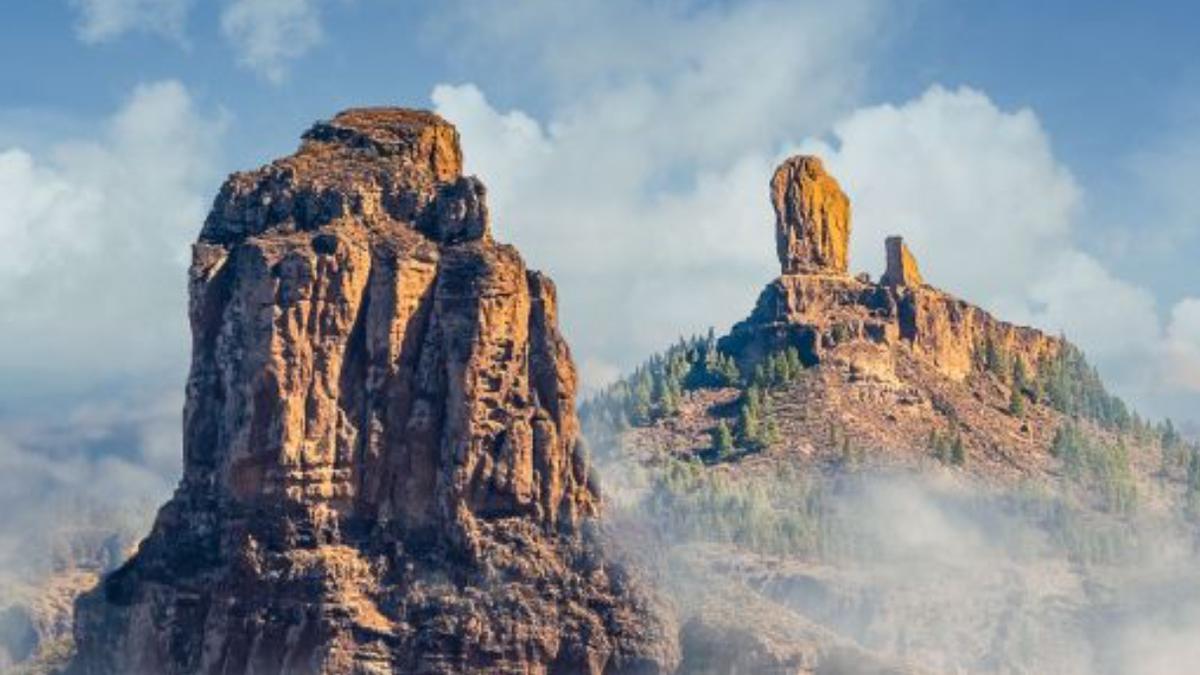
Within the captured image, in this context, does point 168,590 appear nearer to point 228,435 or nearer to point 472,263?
point 228,435

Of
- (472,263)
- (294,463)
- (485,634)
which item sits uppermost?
(472,263)

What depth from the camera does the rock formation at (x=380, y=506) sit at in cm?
19475

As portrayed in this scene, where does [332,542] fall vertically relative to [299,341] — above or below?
below

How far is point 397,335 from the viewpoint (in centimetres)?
19788

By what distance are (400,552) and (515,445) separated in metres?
11.0

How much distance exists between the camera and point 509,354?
199 m

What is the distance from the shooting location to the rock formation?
7667 inches

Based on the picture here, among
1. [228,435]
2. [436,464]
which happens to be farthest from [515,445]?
[228,435]

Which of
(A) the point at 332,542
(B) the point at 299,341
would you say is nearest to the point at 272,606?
(A) the point at 332,542

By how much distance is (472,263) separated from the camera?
200 m

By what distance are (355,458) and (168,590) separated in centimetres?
1668

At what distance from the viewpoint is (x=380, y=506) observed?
647 feet

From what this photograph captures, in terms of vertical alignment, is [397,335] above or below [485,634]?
above

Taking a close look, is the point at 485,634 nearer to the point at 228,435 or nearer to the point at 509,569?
the point at 509,569
